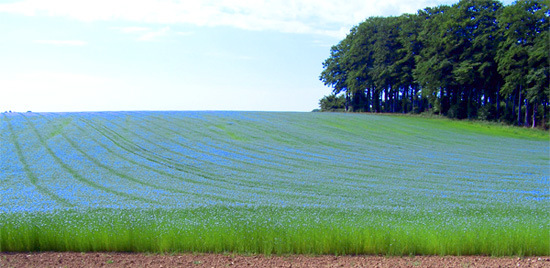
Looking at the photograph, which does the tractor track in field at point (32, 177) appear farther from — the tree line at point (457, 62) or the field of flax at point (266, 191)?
the tree line at point (457, 62)

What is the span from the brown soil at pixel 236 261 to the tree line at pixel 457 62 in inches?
1292

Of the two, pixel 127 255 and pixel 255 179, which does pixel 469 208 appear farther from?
pixel 127 255

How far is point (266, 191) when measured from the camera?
1205 cm

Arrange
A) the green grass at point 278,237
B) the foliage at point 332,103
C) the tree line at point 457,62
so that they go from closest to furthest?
the green grass at point 278,237
the tree line at point 457,62
the foliage at point 332,103

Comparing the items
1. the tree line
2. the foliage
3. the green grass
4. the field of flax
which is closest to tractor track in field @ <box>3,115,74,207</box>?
the field of flax

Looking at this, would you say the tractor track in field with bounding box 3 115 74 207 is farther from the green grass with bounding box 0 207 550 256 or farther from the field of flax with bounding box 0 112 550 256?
the green grass with bounding box 0 207 550 256

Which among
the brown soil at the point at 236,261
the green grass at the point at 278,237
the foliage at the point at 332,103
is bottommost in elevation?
the brown soil at the point at 236,261

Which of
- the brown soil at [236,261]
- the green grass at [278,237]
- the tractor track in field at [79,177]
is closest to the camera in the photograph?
the brown soil at [236,261]

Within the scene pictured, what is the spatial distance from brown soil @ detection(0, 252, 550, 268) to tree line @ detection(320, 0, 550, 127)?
108ft

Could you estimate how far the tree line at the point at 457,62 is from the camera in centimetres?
3631

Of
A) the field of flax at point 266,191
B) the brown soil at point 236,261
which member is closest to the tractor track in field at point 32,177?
the field of flax at point 266,191

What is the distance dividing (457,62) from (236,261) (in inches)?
1667

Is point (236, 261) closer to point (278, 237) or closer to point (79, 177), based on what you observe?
point (278, 237)

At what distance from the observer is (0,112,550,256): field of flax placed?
7.25 meters
